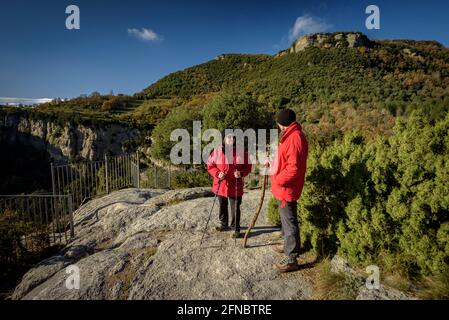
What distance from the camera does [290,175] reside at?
3.14 meters

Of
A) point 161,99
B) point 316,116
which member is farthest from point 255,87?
point 161,99

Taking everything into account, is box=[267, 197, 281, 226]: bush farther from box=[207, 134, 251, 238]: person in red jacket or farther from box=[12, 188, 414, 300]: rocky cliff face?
box=[207, 134, 251, 238]: person in red jacket

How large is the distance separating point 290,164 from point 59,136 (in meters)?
45.7

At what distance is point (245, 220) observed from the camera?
18.2 feet

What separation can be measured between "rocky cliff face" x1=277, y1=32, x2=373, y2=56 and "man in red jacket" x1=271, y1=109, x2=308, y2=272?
56625mm

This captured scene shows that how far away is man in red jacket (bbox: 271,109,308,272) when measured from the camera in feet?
10.3

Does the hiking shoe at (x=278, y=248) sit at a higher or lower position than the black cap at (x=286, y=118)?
lower

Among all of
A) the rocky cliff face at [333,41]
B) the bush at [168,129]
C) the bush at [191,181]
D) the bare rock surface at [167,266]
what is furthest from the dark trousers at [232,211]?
the rocky cliff face at [333,41]

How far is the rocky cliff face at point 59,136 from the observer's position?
129 feet

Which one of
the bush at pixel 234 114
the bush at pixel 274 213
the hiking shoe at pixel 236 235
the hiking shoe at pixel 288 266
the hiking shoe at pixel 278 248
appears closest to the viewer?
the hiking shoe at pixel 288 266

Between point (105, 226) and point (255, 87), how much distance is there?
46.8 metres

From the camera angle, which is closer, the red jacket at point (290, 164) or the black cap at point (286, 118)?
the red jacket at point (290, 164)

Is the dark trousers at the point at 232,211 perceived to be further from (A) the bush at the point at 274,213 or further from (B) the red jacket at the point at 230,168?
(A) the bush at the point at 274,213

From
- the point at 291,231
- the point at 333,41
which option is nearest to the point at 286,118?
the point at 291,231
